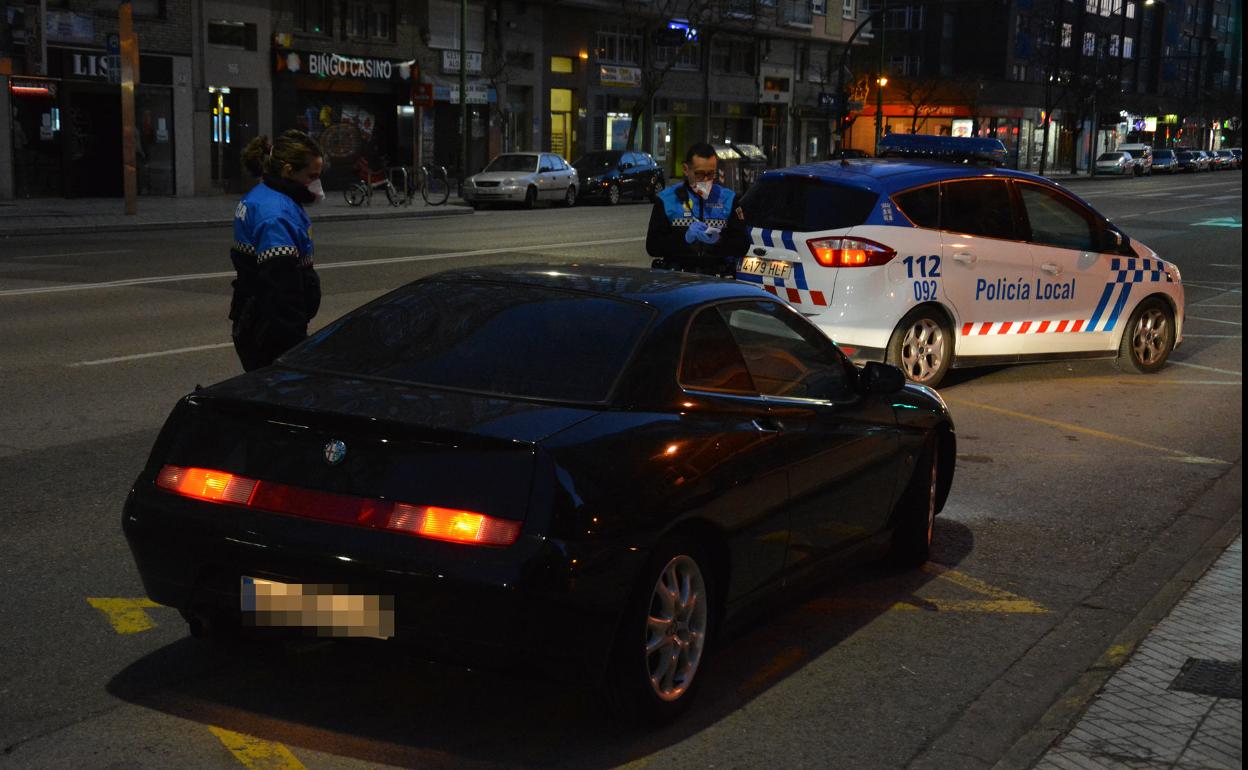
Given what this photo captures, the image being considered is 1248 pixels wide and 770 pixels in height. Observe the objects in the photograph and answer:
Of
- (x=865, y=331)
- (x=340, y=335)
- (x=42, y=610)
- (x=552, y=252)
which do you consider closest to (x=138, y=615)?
(x=42, y=610)

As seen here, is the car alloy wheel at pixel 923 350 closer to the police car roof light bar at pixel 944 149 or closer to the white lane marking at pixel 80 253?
the police car roof light bar at pixel 944 149

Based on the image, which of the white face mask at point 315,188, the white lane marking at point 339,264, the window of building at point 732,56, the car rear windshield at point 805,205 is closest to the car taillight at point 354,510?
the white face mask at point 315,188

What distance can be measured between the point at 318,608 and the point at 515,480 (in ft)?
2.20

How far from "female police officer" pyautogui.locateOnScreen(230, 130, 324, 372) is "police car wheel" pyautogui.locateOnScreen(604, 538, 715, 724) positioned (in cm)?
253

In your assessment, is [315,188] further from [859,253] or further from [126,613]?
[859,253]

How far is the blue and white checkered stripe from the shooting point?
12070 mm

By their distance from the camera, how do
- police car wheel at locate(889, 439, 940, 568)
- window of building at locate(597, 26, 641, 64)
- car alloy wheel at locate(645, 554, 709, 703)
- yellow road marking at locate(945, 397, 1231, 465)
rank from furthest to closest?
1. window of building at locate(597, 26, 641, 64)
2. yellow road marking at locate(945, 397, 1231, 465)
3. police car wheel at locate(889, 439, 940, 568)
4. car alloy wheel at locate(645, 554, 709, 703)

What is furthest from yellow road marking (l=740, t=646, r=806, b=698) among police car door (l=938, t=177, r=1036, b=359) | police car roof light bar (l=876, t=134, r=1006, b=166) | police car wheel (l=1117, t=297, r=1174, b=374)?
police car roof light bar (l=876, t=134, r=1006, b=166)

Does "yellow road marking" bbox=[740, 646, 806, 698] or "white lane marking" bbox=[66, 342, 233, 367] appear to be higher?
"white lane marking" bbox=[66, 342, 233, 367]

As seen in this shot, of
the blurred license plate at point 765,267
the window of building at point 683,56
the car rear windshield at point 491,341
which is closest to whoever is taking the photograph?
the car rear windshield at point 491,341

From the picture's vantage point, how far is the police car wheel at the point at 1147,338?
487 inches

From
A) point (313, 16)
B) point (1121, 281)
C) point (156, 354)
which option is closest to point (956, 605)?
point (1121, 281)

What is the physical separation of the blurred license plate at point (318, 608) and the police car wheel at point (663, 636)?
2.28 ft

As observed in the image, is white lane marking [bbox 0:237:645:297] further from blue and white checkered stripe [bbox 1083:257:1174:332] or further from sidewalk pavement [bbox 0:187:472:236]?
blue and white checkered stripe [bbox 1083:257:1174:332]
